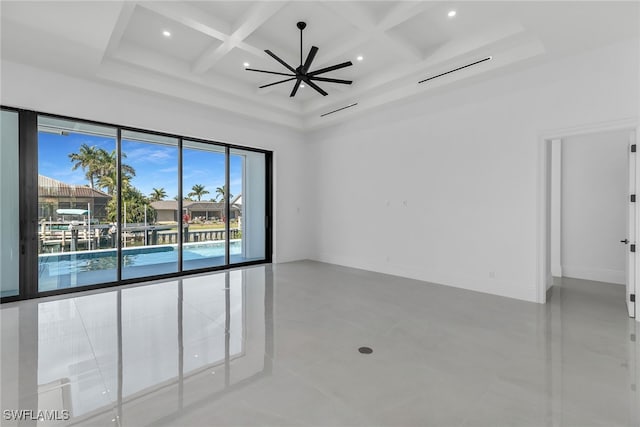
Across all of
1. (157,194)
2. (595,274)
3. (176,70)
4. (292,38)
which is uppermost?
(292,38)

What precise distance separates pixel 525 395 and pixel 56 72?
7141mm

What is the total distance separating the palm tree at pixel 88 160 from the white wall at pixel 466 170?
4949mm

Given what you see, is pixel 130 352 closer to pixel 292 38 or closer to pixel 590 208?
pixel 292 38

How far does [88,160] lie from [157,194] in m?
1.38

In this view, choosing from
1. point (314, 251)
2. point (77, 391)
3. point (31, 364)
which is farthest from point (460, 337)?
point (314, 251)

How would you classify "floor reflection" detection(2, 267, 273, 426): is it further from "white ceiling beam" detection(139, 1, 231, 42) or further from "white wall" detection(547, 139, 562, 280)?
"white wall" detection(547, 139, 562, 280)

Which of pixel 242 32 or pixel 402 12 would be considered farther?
pixel 242 32

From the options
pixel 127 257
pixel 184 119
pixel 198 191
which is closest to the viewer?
pixel 184 119

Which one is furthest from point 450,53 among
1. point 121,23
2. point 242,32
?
point 121,23

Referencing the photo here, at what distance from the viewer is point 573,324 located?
3.64 metres

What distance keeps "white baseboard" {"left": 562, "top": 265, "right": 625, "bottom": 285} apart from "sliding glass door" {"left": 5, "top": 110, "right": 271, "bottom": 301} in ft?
21.7

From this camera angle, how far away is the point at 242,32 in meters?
4.22

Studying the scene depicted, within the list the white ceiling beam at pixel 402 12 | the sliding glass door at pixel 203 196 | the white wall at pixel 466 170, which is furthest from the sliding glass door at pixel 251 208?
the white ceiling beam at pixel 402 12

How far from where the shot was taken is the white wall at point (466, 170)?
422 centimetres
